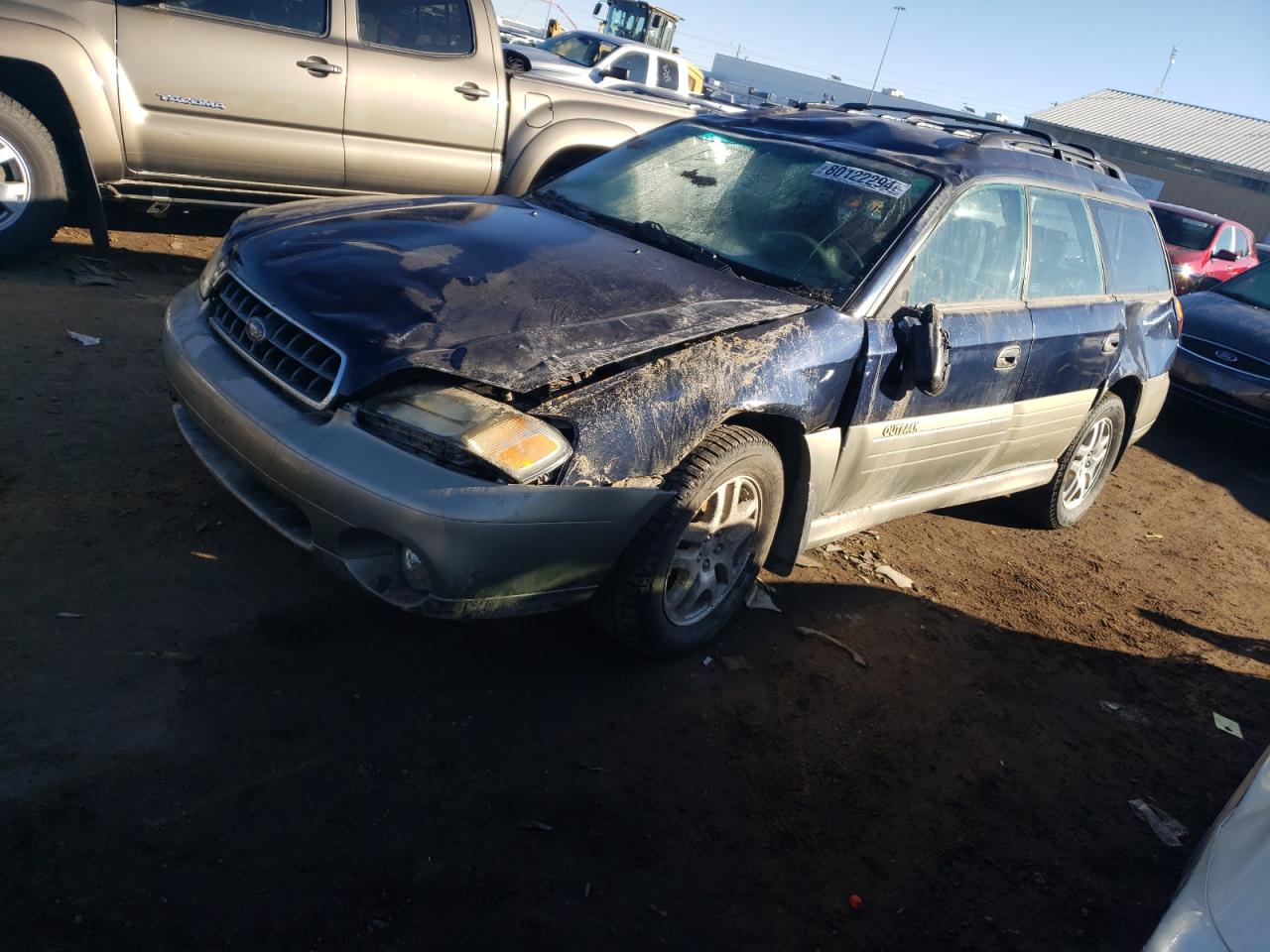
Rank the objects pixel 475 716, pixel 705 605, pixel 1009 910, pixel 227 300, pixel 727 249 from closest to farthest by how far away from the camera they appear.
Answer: pixel 1009 910 → pixel 475 716 → pixel 227 300 → pixel 705 605 → pixel 727 249

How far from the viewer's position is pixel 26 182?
566cm

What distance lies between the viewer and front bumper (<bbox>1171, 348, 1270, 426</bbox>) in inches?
321

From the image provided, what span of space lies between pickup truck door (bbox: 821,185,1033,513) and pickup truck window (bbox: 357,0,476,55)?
13.5ft

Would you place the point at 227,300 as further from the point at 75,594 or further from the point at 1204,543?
the point at 1204,543

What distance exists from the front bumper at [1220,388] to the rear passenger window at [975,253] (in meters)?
4.94

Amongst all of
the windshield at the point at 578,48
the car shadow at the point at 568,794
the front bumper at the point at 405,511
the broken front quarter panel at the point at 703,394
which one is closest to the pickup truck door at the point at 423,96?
the front bumper at the point at 405,511

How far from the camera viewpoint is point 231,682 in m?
2.91

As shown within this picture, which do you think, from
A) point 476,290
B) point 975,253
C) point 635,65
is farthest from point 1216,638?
point 635,65

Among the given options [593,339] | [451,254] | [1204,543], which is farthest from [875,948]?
[1204,543]

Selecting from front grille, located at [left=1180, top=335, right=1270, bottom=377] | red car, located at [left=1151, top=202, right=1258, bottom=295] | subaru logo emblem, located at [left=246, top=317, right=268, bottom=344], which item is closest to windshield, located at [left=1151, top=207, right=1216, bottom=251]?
red car, located at [left=1151, top=202, right=1258, bottom=295]

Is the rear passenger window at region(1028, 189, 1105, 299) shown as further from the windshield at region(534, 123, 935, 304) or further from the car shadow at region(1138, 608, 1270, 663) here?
the car shadow at region(1138, 608, 1270, 663)

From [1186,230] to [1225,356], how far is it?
6716mm

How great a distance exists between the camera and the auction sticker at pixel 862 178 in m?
4.02

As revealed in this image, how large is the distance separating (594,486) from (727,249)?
1.50 metres
